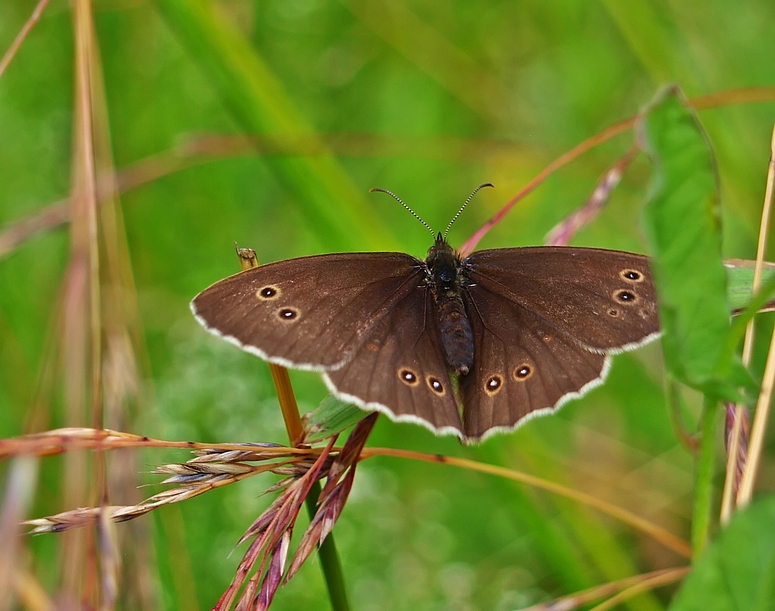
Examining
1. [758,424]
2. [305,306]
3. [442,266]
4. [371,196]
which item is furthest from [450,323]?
[371,196]

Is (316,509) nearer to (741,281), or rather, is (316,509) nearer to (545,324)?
(741,281)

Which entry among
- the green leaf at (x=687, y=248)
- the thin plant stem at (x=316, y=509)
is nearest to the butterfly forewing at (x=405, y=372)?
the thin plant stem at (x=316, y=509)

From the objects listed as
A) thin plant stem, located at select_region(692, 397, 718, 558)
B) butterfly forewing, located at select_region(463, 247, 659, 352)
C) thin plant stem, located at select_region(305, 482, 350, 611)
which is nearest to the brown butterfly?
butterfly forewing, located at select_region(463, 247, 659, 352)

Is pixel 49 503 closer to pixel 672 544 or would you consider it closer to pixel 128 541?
pixel 128 541

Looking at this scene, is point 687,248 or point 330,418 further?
point 330,418

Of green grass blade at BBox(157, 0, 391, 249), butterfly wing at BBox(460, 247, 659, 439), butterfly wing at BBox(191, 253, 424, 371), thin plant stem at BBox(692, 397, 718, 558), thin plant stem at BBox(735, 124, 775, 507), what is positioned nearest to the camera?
thin plant stem at BBox(692, 397, 718, 558)

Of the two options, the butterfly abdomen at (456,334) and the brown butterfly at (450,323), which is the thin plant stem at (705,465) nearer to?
the brown butterfly at (450,323)

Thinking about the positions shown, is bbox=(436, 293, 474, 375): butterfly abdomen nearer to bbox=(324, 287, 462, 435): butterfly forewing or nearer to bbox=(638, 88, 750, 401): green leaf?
bbox=(324, 287, 462, 435): butterfly forewing
